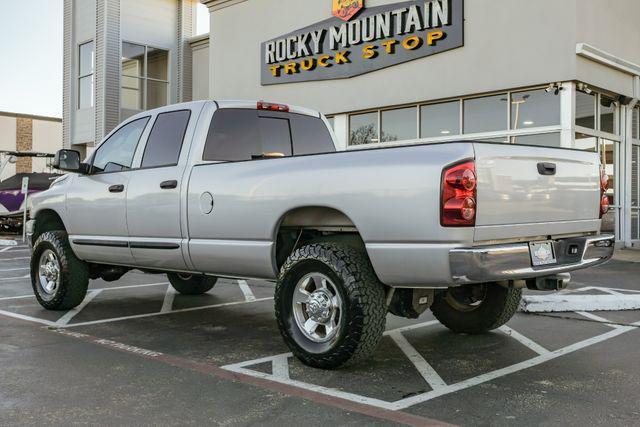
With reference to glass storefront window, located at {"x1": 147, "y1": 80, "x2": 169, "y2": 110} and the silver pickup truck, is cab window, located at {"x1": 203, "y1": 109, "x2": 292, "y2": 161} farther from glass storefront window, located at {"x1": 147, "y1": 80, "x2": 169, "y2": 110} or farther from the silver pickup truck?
glass storefront window, located at {"x1": 147, "y1": 80, "x2": 169, "y2": 110}

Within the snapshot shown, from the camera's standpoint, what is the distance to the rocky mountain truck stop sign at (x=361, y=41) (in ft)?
49.3

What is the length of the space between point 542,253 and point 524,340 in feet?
4.94

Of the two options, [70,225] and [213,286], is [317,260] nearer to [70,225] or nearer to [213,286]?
[70,225]

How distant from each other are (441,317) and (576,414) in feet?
7.96

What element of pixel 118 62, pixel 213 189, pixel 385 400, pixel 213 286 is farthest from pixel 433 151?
pixel 118 62

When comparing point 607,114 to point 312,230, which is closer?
point 312,230

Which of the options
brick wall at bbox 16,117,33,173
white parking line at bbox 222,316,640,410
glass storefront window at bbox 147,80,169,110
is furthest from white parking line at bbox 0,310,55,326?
brick wall at bbox 16,117,33,173

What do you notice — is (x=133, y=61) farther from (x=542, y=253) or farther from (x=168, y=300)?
(x=542, y=253)

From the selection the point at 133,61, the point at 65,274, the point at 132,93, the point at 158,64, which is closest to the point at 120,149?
the point at 65,274

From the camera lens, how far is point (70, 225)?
7.12m

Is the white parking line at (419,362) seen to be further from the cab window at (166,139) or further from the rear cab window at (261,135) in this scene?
the cab window at (166,139)

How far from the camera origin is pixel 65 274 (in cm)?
719

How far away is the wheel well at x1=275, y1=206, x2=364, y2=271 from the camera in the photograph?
4.93 metres

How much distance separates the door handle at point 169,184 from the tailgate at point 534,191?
272 centimetres
